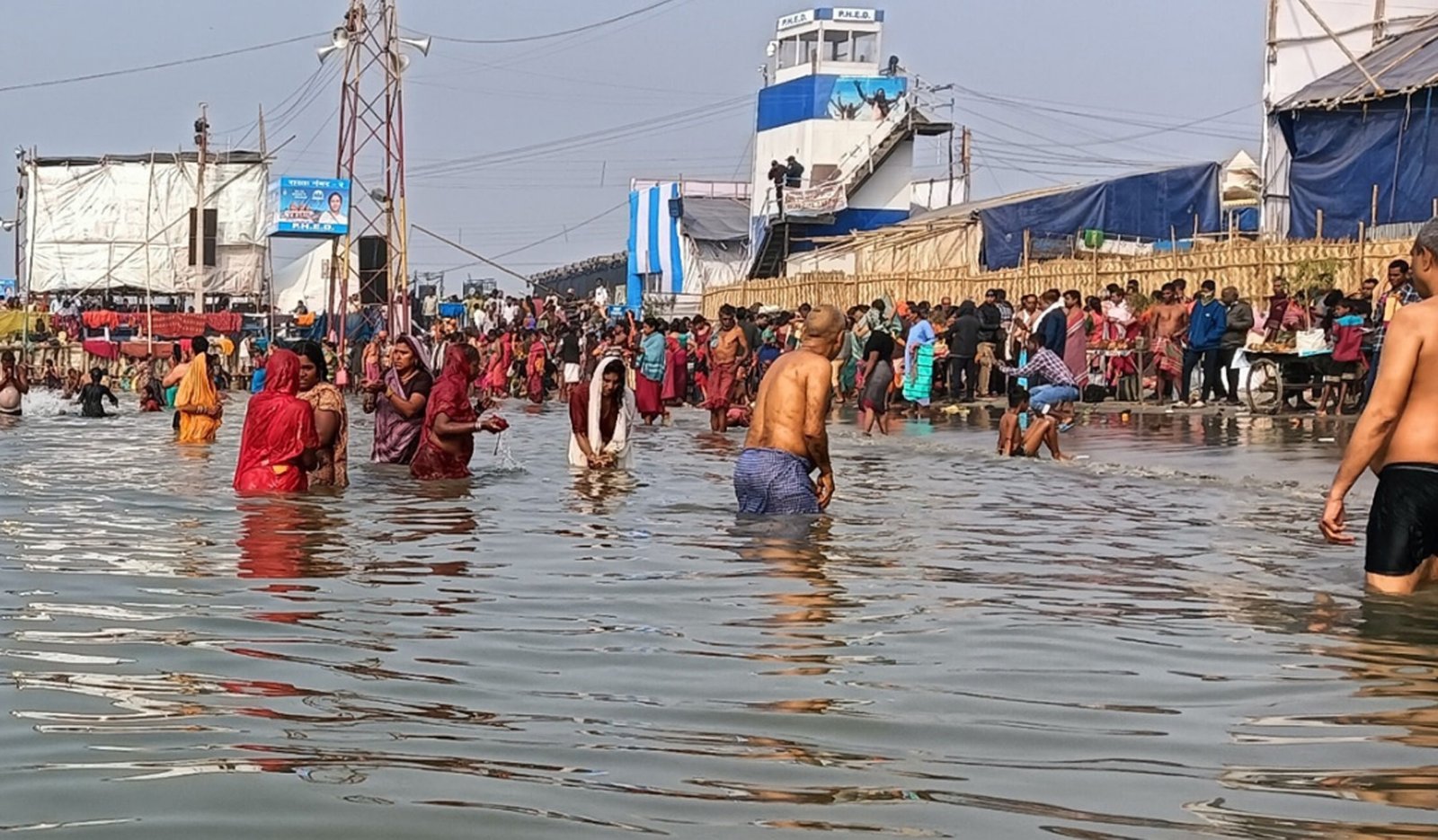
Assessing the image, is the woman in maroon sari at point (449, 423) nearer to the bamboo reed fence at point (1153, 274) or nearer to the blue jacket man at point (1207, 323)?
the blue jacket man at point (1207, 323)

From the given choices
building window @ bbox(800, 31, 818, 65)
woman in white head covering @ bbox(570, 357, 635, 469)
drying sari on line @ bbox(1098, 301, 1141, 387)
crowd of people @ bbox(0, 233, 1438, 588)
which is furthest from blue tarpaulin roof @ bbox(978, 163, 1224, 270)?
building window @ bbox(800, 31, 818, 65)

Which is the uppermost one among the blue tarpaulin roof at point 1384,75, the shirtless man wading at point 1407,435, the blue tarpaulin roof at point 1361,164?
the blue tarpaulin roof at point 1384,75

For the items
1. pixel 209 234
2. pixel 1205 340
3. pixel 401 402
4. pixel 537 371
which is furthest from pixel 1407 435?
pixel 209 234

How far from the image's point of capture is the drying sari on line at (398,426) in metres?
13.6

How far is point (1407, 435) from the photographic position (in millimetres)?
6613

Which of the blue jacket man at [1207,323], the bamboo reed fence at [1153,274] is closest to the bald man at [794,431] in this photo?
the blue jacket man at [1207,323]

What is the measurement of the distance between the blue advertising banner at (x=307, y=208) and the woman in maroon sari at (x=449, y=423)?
4980cm

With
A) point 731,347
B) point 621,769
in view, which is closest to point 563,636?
point 621,769

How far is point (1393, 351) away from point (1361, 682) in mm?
1461

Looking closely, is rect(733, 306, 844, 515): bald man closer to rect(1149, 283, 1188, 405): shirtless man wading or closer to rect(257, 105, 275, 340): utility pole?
rect(1149, 283, 1188, 405): shirtless man wading

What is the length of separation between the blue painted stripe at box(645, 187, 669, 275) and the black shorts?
64.2 metres

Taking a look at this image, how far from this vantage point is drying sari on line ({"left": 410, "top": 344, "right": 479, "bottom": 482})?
43.1 feet

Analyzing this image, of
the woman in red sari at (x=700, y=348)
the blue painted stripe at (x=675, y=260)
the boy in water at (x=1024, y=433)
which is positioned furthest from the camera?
the blue painted stripe at (x=675, y=260)

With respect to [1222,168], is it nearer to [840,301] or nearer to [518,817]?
[840,301]
